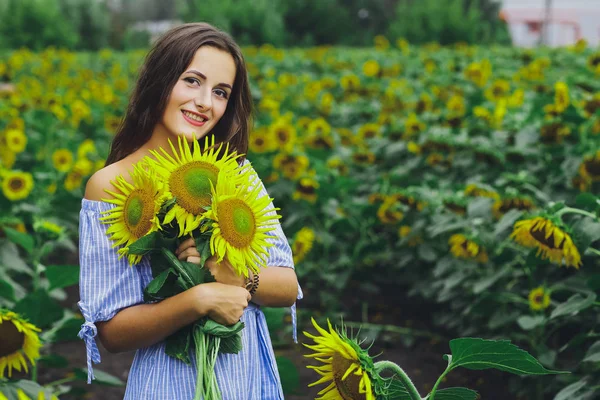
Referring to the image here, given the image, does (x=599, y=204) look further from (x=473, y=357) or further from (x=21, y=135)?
(x=21, y=135)

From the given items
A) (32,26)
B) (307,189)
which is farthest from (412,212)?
(32,26)

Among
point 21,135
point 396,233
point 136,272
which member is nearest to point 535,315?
point 396,233

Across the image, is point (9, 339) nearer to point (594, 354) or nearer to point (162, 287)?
point (162, 287)

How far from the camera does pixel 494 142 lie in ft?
13.0

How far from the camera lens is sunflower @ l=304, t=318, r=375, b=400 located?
1.30 m

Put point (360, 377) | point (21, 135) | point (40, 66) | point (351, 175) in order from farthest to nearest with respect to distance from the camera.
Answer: point (40, 66) → point (351, 175) → point (21, 135) → point (360, 377)

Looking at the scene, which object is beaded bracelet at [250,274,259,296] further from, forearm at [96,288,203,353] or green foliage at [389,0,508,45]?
green foliage at [389,0,508,45]

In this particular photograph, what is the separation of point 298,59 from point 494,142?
5847 millimetres

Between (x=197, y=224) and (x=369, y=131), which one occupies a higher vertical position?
(x=369, y=131)

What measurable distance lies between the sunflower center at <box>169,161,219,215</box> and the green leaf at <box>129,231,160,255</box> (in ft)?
0.25

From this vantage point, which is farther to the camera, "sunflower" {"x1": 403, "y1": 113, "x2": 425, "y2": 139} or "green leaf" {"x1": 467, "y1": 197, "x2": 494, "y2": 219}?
"sunflower" {"x1": 403, "y1": 113, "x2": 425, "y2": 139}

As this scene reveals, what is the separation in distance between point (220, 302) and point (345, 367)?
0.76 ft

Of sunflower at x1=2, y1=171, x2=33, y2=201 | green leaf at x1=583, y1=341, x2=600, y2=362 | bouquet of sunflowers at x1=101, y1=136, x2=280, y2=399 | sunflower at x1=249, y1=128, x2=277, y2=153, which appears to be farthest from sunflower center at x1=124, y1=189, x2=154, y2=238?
sunflower at x1=249, y1=128, x2=277, y2=153

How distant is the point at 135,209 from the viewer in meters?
1.38
